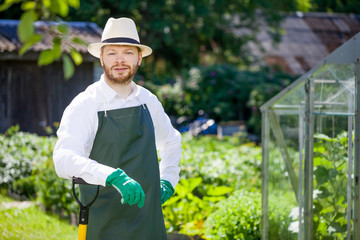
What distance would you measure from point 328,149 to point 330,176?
198 mm

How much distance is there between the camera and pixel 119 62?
3225mm

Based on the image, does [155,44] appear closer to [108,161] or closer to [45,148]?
[45,148]

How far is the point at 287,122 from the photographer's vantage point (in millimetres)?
4977

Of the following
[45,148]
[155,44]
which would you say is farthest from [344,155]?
[155,44]

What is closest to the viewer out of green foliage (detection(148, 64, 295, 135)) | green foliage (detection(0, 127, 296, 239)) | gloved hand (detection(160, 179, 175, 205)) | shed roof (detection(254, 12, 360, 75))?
gloved hand (detection(160, 179, 175, 205))

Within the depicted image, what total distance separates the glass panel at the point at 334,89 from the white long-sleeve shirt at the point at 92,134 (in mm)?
1282

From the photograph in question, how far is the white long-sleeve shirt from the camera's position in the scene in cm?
286

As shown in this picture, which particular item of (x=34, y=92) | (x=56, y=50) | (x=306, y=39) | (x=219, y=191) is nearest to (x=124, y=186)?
(x=56, y=50)

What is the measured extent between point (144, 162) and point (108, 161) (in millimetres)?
198

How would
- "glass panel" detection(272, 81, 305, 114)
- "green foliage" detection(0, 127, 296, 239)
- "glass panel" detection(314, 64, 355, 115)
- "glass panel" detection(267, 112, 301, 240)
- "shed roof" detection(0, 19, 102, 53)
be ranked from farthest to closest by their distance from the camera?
1. "shed roof" detection(0, 19, 102, 53)
2. "green foliage" detection(0, 127, 296, 239)
3. "glass panel" detection(267, 112, 301, 240)
4. "glass panel" detection(272, 81, 305, 114)
5. "glass panel" detection(314, 64, 355, 115)

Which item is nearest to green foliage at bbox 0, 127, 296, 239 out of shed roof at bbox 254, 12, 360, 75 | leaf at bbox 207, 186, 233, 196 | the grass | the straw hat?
leaf at bbox 207, 186, 233, 196

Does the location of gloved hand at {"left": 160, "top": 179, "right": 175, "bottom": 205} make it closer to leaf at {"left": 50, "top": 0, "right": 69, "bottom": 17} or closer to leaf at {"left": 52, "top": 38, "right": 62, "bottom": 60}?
leaf at {"left": 52, "top": 38, "right": 62, "bottom": 60}

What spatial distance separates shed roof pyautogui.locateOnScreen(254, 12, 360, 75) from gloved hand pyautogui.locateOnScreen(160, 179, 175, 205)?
60.9ft

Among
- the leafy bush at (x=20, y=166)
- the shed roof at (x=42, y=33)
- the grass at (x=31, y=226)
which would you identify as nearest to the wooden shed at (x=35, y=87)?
the shed roof at (x=42, y=33)
